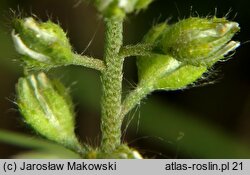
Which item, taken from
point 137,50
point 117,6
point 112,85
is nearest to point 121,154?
point 112,85

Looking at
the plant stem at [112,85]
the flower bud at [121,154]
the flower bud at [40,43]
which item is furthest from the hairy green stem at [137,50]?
the flower bud at [121,154]

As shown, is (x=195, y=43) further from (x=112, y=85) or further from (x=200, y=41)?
(x=112, y=85)

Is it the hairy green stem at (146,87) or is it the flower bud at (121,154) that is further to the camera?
the hairy green stem at (146,87)

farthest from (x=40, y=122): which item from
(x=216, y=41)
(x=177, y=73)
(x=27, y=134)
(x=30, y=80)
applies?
(x=27, y=134)

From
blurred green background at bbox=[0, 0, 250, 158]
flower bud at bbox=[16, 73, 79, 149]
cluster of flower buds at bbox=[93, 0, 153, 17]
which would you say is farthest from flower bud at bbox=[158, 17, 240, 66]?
blurred green background at bbox=[0, 0, 250, 158]

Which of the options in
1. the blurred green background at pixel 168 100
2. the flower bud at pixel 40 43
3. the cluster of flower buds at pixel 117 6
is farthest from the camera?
the blurred green background at pixel 168 100

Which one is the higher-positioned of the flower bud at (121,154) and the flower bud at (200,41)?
the flower bud at (200,41)

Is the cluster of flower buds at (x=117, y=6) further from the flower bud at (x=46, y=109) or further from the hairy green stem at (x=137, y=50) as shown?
the flower bud at (x=46, y=109)

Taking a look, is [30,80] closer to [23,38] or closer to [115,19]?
[23,38]

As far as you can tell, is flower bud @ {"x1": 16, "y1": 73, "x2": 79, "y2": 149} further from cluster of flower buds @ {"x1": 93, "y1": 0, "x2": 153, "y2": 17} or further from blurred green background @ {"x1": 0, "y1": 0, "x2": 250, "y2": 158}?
blurred green background @ {"x1": 0, "y1": 0, "x2": 250, "y2": 158}
